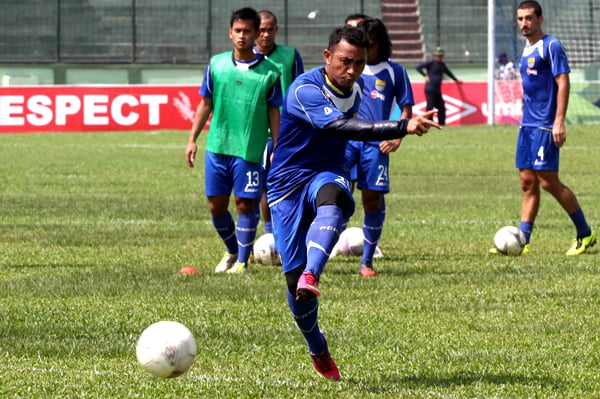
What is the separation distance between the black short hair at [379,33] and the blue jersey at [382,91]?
0.33 feet

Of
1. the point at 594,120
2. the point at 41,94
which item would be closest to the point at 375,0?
the point at 594,120

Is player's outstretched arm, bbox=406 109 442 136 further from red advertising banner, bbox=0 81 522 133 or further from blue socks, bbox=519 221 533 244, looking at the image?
red advertising banner, bbox=0 81 522 133

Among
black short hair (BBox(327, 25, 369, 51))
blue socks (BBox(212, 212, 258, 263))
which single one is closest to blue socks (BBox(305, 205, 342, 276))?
black short hair (BBox(327, 25, 369, 51))

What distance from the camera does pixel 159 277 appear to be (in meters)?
9.19

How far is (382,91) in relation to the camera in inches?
381

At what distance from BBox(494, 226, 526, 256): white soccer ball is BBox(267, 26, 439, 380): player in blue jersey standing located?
4.97 meters

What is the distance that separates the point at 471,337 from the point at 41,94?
952 inches

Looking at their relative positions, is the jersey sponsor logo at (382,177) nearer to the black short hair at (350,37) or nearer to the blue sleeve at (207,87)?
the blue sleeve at (207,87)

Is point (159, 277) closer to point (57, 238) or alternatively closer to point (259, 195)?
point (259, 195)

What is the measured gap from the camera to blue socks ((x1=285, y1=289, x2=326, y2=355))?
566 cm

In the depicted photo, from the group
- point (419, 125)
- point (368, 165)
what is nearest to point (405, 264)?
point (368, 165)

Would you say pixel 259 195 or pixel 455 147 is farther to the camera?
pixel 455 147

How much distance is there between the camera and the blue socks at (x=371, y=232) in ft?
31.8

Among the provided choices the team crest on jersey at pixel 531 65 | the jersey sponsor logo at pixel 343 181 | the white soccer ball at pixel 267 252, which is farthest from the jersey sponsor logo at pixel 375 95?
the jersey sponsor logo at pixel 343 181
